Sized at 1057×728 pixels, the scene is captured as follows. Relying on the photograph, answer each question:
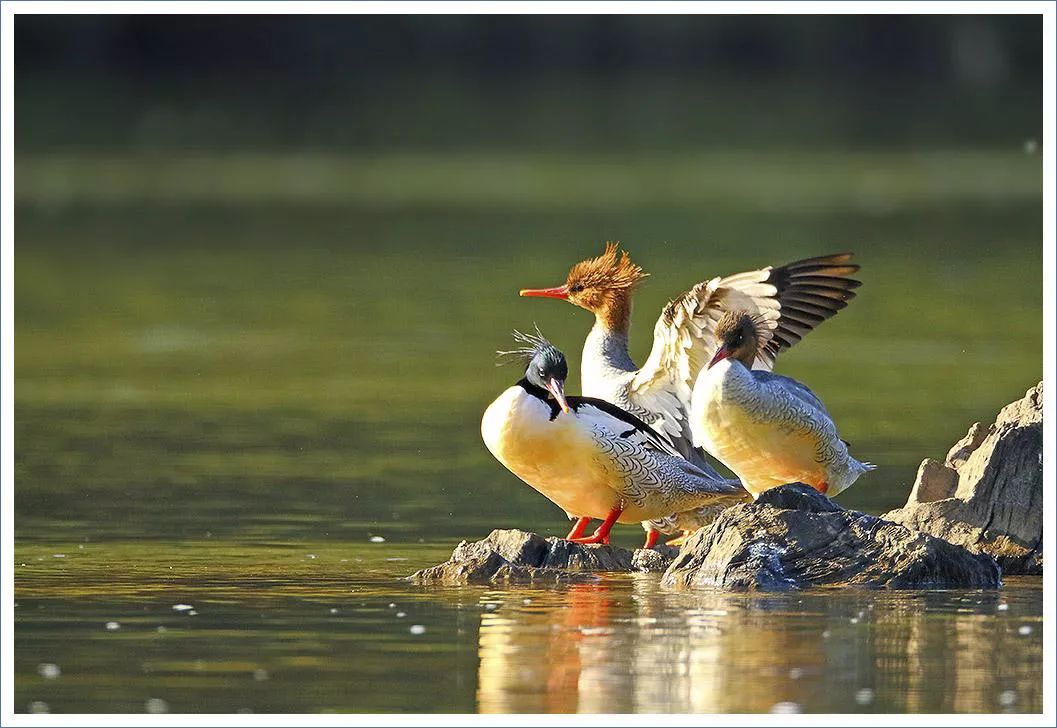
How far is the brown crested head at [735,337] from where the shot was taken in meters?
9.80

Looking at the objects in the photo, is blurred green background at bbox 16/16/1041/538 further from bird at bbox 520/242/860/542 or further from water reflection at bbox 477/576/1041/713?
water reflection at bbox 477/576/1041/713

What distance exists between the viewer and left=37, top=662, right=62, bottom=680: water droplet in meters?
7.68

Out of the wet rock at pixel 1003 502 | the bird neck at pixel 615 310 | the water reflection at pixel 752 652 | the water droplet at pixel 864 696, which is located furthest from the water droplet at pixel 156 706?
the bird neck at pixel 615 310

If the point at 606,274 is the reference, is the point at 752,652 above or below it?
below

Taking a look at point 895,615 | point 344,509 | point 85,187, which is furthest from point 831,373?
point 85,187

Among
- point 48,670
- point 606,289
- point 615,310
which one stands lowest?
point 48,670

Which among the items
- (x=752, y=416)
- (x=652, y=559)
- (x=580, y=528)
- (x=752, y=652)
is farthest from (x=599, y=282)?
(x=752, y=652)

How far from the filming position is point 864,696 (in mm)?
7305

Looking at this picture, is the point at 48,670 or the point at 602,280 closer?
the point at 48,670

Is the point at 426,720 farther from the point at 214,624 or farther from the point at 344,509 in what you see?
the point at 344,509

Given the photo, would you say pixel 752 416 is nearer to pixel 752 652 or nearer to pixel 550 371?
pixel 550 371

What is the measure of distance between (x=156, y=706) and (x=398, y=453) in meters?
5.32

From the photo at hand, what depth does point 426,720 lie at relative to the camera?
23.3 ft

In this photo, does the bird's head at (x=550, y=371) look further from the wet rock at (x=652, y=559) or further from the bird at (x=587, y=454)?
the wet rock at (x=652, y=559)
